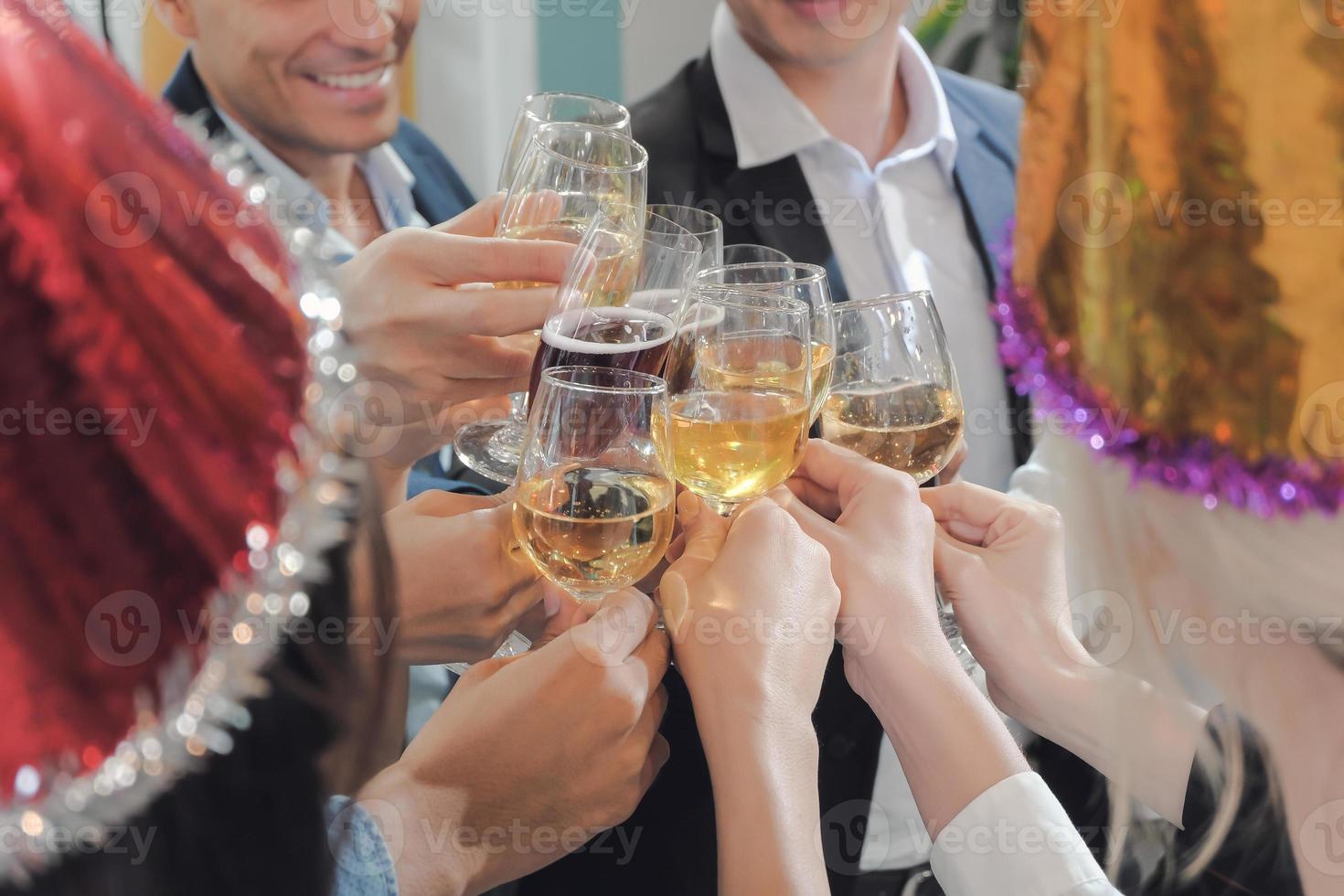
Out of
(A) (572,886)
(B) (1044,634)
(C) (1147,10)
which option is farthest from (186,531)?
(B) (1044,634)

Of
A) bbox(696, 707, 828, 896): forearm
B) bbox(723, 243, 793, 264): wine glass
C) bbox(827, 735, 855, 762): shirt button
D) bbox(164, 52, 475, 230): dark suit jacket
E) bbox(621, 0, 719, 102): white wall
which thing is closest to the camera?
bbox(696, 707, 828, 896): forearm

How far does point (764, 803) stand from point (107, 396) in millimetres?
570

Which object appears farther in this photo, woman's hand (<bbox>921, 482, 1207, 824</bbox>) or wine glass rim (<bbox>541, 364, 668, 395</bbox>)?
woman's hand (<bbox>921, 482, 1207, 824</bbox>)

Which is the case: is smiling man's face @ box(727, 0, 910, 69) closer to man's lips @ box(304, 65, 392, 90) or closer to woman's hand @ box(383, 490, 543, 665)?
man's lips @ box(304, 65, 392, 90)

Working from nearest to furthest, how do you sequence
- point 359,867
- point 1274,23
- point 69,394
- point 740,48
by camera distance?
1. point 69,394
2. point 1274,23
3. point 359,867
4. point 740,48

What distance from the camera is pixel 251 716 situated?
53cm

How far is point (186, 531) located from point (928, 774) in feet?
2.23

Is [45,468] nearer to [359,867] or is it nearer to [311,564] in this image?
[311,564]

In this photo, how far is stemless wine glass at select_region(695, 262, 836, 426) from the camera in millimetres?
1072

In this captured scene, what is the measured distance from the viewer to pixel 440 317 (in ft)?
3.97

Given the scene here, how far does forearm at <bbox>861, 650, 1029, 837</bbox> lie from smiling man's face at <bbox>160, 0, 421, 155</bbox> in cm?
155

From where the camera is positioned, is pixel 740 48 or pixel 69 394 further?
pixel 740 48

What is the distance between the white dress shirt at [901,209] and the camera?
1.95m

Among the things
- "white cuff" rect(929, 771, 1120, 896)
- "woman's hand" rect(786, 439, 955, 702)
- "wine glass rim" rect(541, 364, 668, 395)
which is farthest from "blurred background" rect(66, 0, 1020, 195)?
"white cuff" rect(929, 771, 1120, 896)
